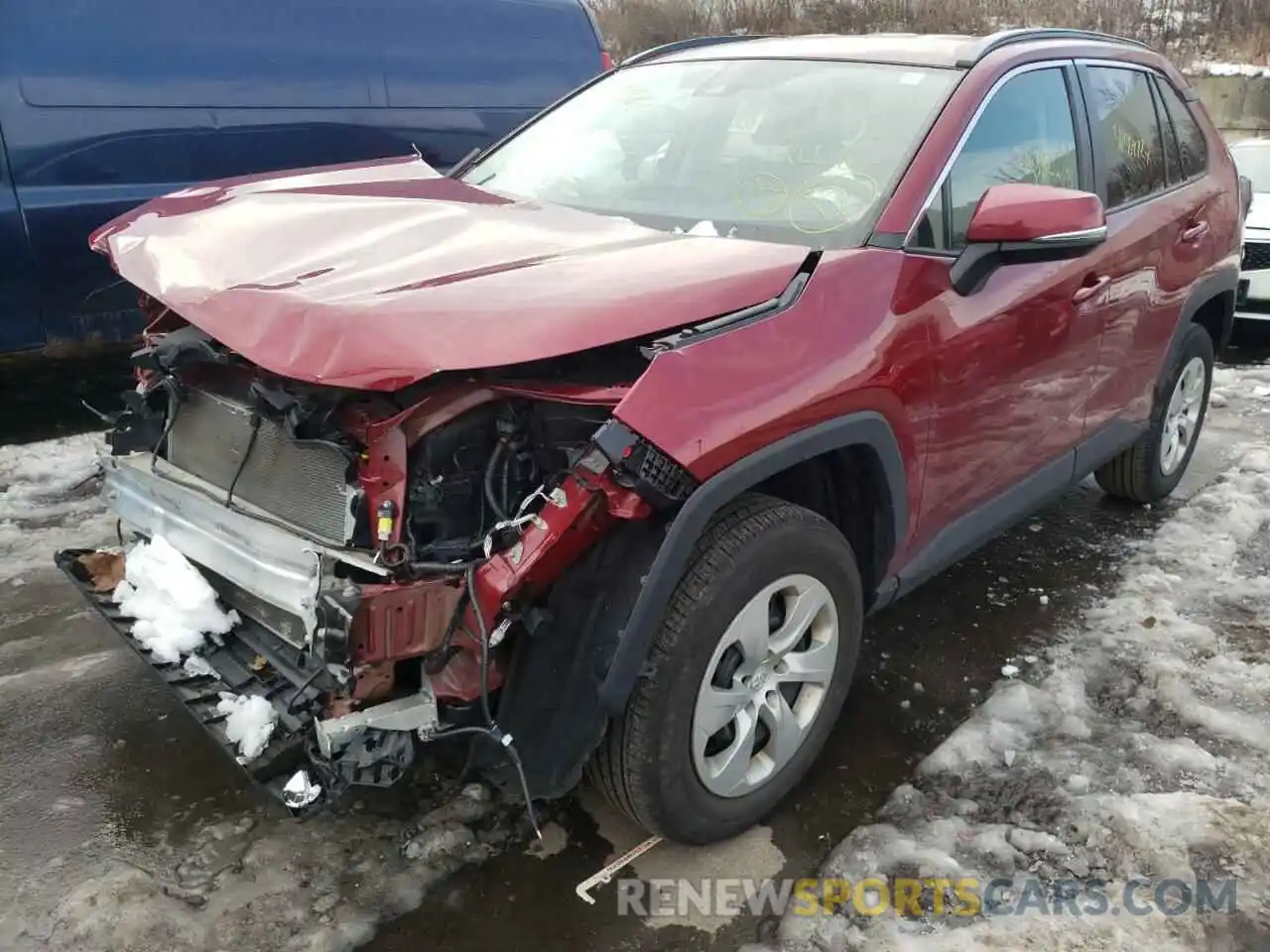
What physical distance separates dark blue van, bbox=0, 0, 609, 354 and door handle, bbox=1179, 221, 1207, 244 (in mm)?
3739

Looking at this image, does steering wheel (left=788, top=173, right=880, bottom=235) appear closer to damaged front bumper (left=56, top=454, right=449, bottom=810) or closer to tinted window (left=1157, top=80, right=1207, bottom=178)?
damaged front bumper (left=56, top=454, right=449, bottom=810)

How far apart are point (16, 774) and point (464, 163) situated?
242 cm

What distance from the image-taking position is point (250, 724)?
7.27 ft

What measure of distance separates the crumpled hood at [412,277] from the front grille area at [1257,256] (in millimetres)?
6338

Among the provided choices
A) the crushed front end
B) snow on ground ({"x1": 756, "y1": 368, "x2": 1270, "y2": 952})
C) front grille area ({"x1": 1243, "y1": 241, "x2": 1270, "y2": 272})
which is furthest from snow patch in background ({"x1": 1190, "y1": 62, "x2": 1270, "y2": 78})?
the crushed front end

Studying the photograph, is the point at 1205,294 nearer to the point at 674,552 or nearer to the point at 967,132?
the point at 967,132

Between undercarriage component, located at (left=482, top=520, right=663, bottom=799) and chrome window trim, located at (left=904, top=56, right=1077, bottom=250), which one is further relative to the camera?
chrome window trim, located at (left=904, top=56, right=1077, bottom=250)

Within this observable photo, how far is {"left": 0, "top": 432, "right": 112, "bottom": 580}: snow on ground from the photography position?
4016 mm

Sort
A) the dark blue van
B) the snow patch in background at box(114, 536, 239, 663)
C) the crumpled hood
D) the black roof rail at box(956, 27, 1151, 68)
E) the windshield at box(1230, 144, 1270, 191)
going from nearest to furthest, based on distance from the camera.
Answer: the crumpled hood → the snow patch in background at box(114, 536, 239, 663) → the black roof rail at box(956, 27, 1151, 68) → the dark blue van → the windshield at box(1230, 144, 1270, 191)

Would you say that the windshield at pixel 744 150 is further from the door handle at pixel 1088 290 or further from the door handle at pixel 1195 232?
the door handle at pixel 1195 232

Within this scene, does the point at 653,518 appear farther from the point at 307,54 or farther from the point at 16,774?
the point at 307,54

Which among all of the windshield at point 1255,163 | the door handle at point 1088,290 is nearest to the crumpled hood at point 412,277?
the door handle at point 1088,290

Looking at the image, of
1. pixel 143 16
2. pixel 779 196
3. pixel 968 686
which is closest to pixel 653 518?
pixel 779 196

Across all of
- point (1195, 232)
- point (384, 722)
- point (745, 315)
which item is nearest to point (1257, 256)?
point (1195, 232)
